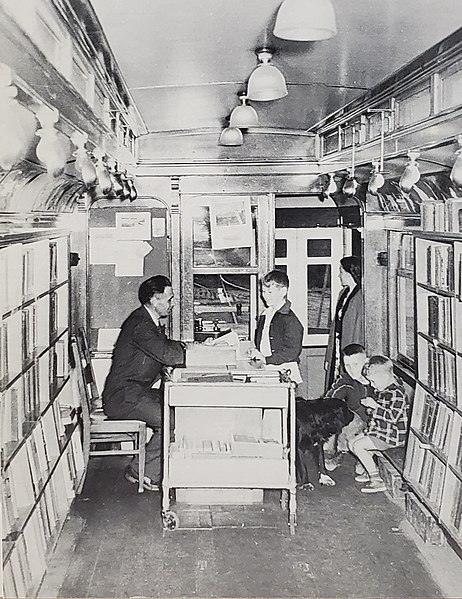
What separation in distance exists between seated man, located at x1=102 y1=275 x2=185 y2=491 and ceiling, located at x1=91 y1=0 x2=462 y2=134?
4.31ft

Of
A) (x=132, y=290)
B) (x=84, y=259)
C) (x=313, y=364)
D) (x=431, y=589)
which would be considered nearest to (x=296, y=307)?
(x=313, y=364)

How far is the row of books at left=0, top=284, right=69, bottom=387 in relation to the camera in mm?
3568

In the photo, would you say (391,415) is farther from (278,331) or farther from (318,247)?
(318,247)

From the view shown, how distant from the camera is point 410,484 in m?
5.12

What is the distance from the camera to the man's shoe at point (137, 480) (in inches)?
219

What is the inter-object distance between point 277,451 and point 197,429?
61 centimetres

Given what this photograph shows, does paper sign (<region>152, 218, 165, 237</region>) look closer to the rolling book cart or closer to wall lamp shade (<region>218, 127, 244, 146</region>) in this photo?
wall lamp shade (<region>218, 127, 244, 146</region>)

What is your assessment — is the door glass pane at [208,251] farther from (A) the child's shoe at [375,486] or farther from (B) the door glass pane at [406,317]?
(A) the child's shoe at [375,486]

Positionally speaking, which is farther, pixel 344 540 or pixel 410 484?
pixel 410 484

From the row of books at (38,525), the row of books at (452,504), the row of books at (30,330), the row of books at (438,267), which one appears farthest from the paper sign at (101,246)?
the row of books at (452,504)

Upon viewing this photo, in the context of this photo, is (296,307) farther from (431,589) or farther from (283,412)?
(431,589)

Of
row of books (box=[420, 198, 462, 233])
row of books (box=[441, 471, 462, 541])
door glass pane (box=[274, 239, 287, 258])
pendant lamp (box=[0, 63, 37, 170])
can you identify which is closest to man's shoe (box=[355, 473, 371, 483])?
row of books (box=[441, 471, 462, 541])

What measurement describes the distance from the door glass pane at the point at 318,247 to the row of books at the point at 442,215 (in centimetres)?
128

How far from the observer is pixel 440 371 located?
4906mm
